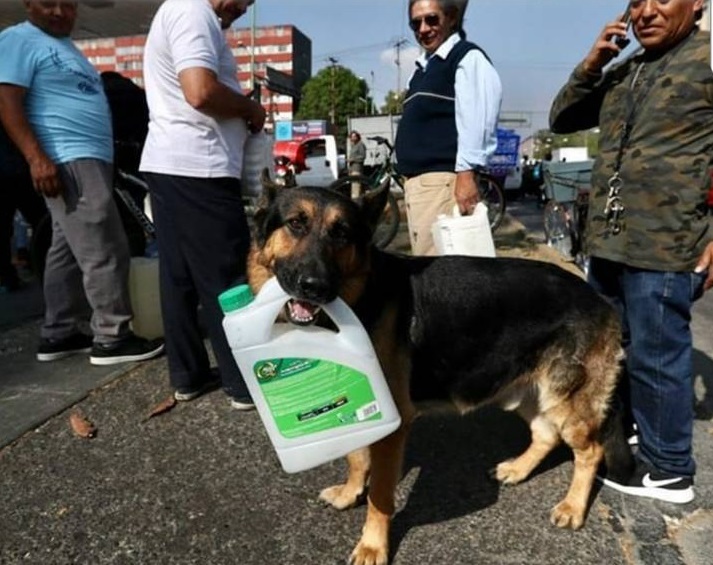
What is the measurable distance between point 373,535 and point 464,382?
73 centimetres

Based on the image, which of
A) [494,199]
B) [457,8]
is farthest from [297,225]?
[494,199]

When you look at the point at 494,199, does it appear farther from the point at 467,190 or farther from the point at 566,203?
the point at 467,190

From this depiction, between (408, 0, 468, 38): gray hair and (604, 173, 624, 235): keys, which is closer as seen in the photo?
(604, 173, 624, 235): keys

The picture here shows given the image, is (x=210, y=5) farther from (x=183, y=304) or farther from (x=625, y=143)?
(x=625, y=143)

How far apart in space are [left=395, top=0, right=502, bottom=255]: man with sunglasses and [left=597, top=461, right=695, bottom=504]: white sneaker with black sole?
1577mm

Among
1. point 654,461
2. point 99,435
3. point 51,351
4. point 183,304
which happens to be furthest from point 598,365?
point 51,351

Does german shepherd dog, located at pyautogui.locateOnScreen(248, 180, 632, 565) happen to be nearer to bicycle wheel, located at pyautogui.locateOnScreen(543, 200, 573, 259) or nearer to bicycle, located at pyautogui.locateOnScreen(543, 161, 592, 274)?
bicycle, located at pyautogui.locateOnScreen(543, 161, 592, 274)

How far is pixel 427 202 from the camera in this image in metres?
3.32

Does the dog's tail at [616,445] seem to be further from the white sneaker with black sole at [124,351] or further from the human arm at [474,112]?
the white sneaker with black sole at [124,351]

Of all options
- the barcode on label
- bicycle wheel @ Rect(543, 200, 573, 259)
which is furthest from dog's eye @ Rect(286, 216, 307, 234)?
bicycle wheel @ Rect(543, 200, 573, 259)

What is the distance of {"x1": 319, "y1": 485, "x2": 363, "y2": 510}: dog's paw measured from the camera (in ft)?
7.73

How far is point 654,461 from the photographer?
246 centimetres

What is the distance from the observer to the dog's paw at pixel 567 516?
2268 millimetres

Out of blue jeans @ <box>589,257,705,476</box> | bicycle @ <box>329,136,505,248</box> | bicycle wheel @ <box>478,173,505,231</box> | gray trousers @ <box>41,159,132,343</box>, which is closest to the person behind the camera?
blue jeans @ <box>589,257,705,476</box>
